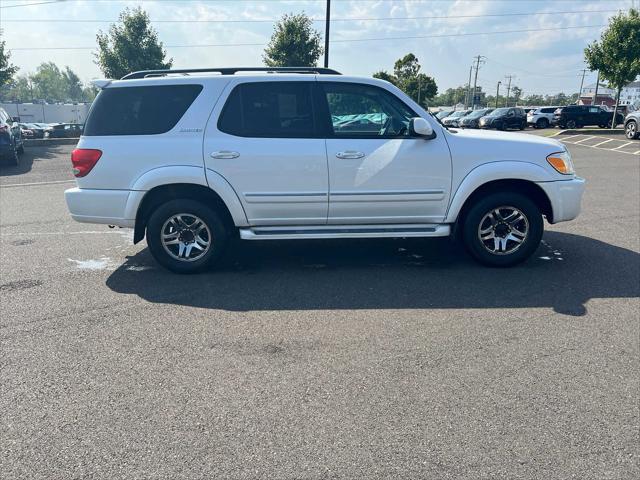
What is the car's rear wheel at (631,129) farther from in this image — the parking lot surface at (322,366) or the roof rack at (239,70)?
the roof rack at (239,70)

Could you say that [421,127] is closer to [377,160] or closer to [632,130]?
[377,160]

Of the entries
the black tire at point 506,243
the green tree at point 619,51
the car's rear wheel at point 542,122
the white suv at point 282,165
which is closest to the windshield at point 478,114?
the car's rear wheel at point 542,122

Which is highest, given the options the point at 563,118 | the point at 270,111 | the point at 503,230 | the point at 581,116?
the point at 270,111

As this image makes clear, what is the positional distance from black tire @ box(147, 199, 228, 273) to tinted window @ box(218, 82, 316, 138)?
86 centimetres

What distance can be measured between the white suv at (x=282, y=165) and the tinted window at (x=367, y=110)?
0.04 feet

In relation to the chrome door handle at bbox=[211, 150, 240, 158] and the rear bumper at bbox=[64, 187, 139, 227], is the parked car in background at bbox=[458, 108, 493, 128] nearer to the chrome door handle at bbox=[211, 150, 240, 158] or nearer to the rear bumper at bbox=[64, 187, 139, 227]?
the chrome door handle at bbox=[211, 150, 240, 158]

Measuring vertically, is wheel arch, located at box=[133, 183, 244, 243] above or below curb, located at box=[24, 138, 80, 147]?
above

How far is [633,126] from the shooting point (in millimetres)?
23828

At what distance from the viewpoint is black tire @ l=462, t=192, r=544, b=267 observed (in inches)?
213

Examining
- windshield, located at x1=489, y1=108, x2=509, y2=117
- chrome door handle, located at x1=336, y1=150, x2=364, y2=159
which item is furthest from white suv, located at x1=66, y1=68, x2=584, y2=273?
windshield, located at x1=489, y1=108, x2=509, y2=117

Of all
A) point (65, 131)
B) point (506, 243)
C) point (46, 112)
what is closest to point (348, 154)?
point (506, 243)

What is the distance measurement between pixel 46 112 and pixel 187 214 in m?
71.2

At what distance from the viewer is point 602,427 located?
2.83 m

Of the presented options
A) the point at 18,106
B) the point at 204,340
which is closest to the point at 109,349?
the point at 204,340
